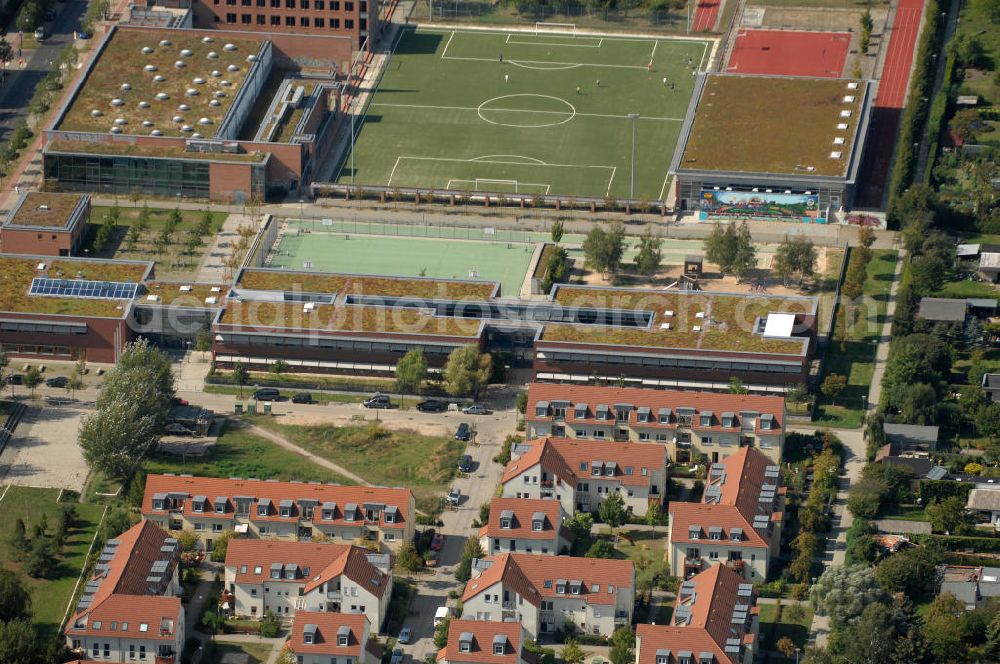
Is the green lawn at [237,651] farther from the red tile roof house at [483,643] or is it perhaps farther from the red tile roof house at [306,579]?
the red tile roof house at [483,643]

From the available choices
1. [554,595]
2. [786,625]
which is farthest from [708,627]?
[554,595]

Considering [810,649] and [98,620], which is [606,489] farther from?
[98,620]

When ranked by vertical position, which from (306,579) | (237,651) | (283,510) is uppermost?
(306,579)

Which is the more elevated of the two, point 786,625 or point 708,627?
point 708,627

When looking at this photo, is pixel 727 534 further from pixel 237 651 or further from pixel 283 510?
pixel 237 651

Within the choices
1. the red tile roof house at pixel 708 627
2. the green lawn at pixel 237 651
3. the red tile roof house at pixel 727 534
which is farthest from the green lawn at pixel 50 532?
the red tile roof house at pixel 727 534

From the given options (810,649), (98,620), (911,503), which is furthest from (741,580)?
(98,620)
